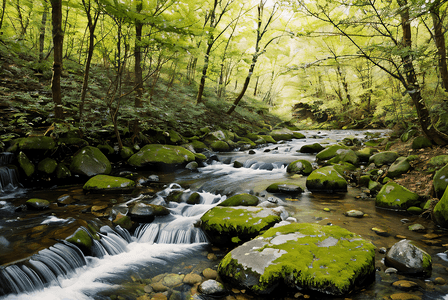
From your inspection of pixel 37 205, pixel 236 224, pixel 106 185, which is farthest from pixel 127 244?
pixel 106 185

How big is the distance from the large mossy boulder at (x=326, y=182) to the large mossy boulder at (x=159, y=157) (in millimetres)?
4587

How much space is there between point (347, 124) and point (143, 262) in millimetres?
22121

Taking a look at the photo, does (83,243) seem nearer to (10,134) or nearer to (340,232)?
(340,232)

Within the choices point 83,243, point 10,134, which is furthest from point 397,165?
point 10,134

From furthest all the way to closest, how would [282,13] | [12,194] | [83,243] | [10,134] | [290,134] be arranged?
[290,134] < [282,13] < [10,134] < [12,194] < [83,243]

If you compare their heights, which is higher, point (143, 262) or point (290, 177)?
point (290, 177)

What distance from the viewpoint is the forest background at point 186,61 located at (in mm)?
5070

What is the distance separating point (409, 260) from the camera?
2826mm

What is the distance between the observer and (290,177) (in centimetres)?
782

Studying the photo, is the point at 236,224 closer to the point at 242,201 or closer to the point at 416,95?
the point at 242,201

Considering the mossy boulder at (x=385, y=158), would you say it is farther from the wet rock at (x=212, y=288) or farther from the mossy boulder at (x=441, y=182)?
the wet rock at (x=212, y=288)

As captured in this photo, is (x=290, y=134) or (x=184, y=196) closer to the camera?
(x=184, y=196)

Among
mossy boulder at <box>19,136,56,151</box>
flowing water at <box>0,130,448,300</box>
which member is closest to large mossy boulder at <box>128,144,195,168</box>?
flowing water at <box>0,130,448,300</box>

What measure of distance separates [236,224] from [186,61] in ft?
37.9
